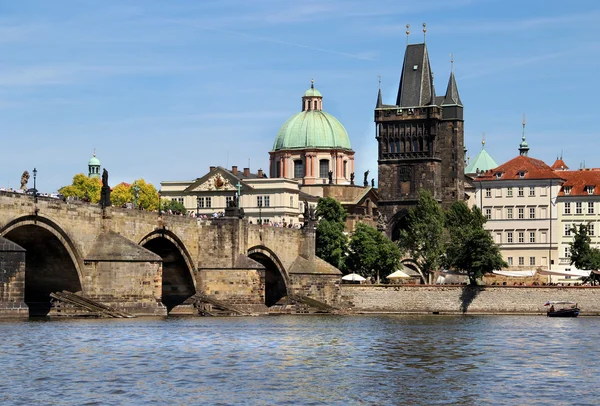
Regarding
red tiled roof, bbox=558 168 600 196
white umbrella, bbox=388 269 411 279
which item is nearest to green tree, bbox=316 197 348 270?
white umbrella, bbox=388 269 411 279

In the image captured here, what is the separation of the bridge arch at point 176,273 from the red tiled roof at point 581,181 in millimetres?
65069

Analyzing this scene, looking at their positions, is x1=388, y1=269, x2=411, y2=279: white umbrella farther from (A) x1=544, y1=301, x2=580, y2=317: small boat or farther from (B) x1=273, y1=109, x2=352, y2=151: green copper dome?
(B) x1=273, y1=109, x2=352, y2=151: green copper dome

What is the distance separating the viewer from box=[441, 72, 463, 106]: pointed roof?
160875 millimetres

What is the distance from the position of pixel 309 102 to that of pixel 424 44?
111ft

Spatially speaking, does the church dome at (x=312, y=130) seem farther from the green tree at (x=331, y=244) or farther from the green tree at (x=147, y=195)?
the green tree at (x=331, y=244)

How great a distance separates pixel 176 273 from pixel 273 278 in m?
15.6

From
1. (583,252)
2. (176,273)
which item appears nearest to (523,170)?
(583,252)

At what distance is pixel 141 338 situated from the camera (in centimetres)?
6631

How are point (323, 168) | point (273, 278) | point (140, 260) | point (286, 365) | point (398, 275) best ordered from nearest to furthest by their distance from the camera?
1. point (286, 365)
2. point (140, 260)
3. point (273, 278)
4. point (398, 275)
5. point (323, 168)

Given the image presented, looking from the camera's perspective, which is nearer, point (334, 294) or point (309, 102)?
point (334, 294)

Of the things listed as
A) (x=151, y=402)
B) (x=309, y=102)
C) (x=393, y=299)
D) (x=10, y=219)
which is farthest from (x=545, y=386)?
(x=309, y=102)

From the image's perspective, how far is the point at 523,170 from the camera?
504ft

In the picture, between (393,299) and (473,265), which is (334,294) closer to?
(393,299)

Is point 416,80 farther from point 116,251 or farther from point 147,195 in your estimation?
point 116,251
